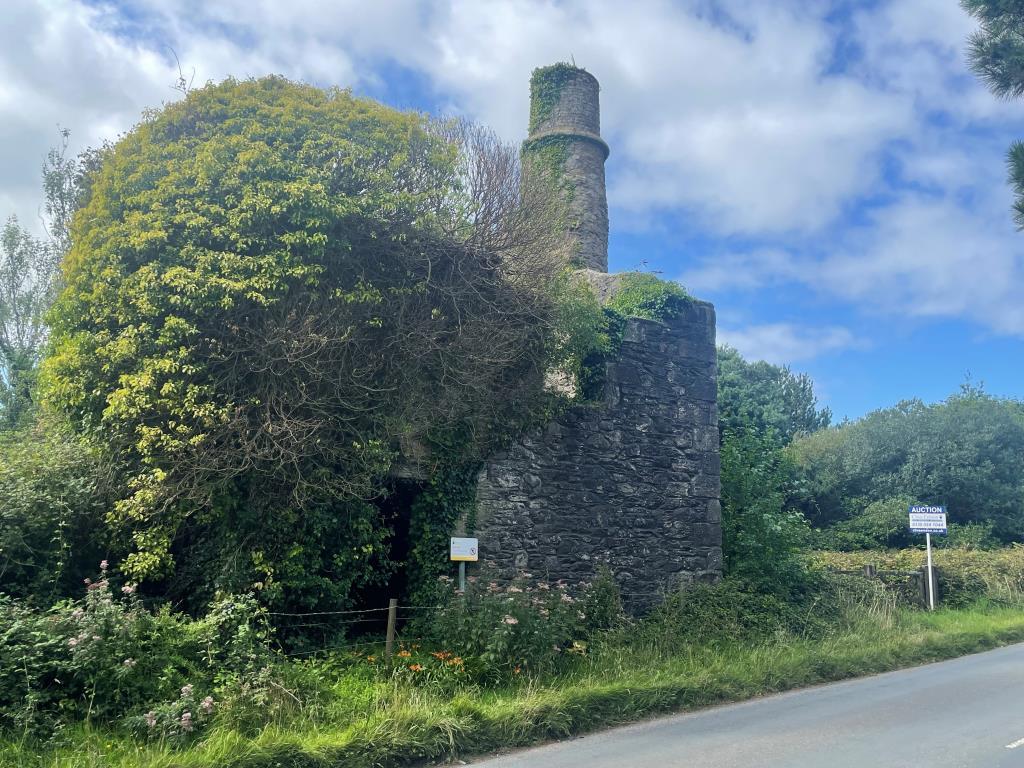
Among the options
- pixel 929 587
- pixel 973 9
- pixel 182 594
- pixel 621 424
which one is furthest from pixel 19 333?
pixel 929 587

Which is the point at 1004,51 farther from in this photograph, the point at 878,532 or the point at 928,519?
the point at 878,532

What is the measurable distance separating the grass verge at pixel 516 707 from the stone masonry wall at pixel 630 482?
1434mm

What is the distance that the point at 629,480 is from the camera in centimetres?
1215

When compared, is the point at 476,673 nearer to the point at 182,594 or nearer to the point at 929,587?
the point at 182,594

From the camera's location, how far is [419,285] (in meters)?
10.0

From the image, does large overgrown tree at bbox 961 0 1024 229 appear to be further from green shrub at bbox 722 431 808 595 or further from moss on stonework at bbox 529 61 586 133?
moss on stonework at bbox 529 61 586 133

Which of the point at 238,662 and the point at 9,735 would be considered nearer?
the point at 9,735

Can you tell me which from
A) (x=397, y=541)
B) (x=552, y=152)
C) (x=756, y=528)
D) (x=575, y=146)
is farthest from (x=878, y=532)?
(x=397, y=541)

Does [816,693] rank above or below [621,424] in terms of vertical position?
below

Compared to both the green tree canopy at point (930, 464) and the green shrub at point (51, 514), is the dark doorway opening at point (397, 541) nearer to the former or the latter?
the green shrub at point (51, 514)

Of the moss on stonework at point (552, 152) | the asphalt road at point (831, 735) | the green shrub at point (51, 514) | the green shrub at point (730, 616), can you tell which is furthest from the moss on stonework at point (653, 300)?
the green shrub at point (51, 514)

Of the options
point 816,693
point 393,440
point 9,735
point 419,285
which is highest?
point 419,285

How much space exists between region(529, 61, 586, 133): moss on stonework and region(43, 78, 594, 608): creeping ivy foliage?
814cm

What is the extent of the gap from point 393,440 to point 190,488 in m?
2.47
